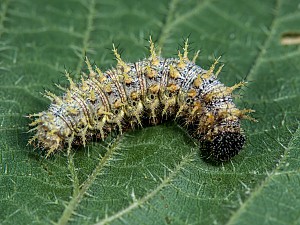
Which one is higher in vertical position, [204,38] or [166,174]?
[204,38]

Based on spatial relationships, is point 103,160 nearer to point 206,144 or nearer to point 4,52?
point 206,144

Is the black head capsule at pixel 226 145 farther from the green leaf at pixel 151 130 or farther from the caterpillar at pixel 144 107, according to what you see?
the green leaf at pixel 151 130

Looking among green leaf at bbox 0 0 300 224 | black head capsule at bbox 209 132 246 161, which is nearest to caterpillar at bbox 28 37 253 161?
black head capsule at bbox 209 132 246 161

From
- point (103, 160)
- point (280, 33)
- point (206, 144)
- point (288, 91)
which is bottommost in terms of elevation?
point (103, 160)

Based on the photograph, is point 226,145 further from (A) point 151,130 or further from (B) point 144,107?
(B) point 144,107

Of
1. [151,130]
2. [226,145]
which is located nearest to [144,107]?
[151,130]

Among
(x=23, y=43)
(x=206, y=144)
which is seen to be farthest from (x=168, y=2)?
(x=206, y=144)

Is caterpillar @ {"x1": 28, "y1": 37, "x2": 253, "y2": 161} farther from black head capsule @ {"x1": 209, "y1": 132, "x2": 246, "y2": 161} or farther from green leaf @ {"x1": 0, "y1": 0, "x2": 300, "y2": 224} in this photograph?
green leaf @ {"x1": 0, "y1": 0, "x2": 300, "y2": 224}

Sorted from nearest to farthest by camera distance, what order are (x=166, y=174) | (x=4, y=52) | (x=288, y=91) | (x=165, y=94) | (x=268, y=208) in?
(x=268, y=208)
(x=166, y=174)
(x=165, y=94)
(x=288, y=91)
(x=4, y=52)
